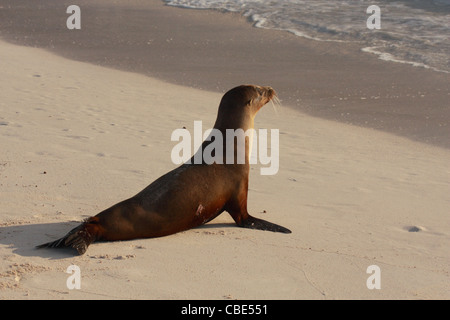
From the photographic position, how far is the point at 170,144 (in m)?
7.62

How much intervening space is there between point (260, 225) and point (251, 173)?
1527 millimetres

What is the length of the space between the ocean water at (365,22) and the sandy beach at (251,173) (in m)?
0.81

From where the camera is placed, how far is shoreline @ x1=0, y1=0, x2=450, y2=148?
9938 millimetres

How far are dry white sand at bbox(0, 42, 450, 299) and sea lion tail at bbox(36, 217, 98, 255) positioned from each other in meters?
0.06

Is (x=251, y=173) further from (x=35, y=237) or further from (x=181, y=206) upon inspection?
(x=35, y=237)

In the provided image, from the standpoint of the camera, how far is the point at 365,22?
16797 millimetres

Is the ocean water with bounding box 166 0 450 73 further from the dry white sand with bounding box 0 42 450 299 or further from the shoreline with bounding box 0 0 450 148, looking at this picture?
the dry white sand with bounding box 0 42 450 299

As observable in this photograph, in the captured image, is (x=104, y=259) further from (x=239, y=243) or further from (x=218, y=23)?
(x=218, y=23)

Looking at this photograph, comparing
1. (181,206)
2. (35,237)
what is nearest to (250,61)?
(181,206)

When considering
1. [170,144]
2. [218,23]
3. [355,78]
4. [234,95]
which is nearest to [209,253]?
[234,95]

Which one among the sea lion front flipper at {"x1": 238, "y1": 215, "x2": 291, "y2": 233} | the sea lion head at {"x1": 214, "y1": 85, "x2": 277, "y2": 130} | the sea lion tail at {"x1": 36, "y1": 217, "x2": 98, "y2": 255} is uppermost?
the sea lion head at {"x1": 214, "y1": 85, "x2": 277, "y2": 130}

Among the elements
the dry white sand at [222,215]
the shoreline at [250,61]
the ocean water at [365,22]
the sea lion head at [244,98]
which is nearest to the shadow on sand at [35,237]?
the dry white sand at [222,215]

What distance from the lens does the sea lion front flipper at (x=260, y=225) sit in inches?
205

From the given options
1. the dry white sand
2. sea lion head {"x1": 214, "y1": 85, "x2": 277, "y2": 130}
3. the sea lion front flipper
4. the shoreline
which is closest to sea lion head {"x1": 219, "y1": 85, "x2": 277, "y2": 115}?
sea lion head {"x1": 214, "y1": 85, "x2": 277, "y2": 130}
